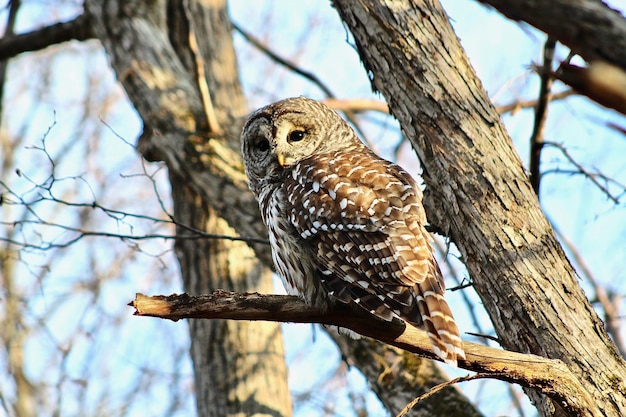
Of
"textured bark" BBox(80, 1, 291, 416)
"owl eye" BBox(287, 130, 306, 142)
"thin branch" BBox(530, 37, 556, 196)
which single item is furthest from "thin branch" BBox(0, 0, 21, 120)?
"thin branch" BBox(530, 37, 556, 196)

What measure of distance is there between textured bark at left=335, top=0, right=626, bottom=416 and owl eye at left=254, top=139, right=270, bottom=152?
116 centimetres

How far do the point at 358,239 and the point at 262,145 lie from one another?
6.26 feet

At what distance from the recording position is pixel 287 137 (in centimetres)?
544

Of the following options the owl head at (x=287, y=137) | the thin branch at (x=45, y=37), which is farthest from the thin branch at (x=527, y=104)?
the thin branch at (x=45, y=37)

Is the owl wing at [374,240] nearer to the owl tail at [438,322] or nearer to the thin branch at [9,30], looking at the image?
the owl tail at [438,322]

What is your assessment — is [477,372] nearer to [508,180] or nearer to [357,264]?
[357,264]

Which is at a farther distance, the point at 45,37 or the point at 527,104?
the point at 45,37

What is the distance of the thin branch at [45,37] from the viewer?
7.80m

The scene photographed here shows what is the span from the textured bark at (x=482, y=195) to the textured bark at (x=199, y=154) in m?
2.40

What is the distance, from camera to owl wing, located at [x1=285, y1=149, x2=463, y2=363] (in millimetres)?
3547

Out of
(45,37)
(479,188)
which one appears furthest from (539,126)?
(45,37)

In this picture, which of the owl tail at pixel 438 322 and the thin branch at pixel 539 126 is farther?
the thin branch at pixel 539 126

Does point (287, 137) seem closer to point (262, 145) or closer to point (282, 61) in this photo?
point (262, 145)

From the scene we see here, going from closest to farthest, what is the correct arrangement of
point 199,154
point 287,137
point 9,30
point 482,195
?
point 482,195
point 287,137
point 199,154
point 9,30
